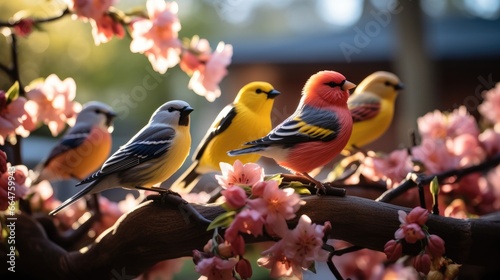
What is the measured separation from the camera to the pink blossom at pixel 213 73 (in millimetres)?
826

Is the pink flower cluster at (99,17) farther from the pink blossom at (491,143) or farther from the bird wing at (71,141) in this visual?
the pink blossom at (491,143)

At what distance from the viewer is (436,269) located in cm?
65

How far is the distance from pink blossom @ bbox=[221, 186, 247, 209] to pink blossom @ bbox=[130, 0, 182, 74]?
0.32 meters

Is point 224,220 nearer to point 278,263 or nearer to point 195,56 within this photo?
point 278,263

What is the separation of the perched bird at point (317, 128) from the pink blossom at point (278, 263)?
100mm

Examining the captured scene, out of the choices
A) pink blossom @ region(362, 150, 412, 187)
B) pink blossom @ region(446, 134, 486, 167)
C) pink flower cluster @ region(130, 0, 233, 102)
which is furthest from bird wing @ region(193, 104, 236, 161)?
pink blossom @ region(446, 134, 486, 167)

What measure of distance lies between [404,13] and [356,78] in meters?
0.50

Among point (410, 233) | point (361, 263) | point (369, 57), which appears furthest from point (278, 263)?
point (369, 57)

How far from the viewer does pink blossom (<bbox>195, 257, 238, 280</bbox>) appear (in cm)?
57

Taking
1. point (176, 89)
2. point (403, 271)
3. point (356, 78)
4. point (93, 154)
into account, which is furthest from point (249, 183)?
point (176, 89)

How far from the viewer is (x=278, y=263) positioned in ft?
2.03

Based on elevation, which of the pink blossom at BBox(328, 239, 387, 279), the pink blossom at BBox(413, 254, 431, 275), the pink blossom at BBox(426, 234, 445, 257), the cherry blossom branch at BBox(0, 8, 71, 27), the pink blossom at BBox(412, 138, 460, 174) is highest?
the cherry blossom branch at BBox(0, 8, 71, 27)

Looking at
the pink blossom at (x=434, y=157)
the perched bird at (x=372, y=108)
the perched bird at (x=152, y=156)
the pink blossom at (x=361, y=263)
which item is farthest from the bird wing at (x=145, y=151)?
the pink blossom at (x=361, y=263)

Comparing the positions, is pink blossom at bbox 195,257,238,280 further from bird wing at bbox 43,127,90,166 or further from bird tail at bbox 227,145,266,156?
bird wing at bbox 43,127,90,166
